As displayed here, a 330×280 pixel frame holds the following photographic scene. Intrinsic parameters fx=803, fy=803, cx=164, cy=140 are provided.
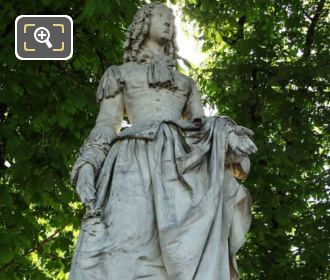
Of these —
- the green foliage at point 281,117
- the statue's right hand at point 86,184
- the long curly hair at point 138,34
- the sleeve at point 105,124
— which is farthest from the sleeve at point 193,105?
the green foliage at point 281,117

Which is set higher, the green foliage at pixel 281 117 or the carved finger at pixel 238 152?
the green foliage at pixel 281 117

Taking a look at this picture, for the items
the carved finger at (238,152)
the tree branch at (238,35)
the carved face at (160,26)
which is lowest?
the carved finger at (238,152)

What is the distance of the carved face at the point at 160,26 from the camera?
21.7ft

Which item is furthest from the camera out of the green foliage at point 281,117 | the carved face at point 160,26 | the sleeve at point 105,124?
the green foliage at point 281,117

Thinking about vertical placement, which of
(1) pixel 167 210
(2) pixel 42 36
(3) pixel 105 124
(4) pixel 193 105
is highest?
(2) pixel 42 36

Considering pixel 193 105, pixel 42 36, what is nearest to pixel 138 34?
pixel 193 105

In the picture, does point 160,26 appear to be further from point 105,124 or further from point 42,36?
point 42,36

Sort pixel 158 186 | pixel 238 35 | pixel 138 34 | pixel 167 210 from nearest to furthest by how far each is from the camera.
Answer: pixel 167 210 < pixel 158 186 < pixel 138 34 < pixel 238 35

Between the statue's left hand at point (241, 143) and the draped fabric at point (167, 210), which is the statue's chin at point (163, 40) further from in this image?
the statue's left hand at point (241, 143)

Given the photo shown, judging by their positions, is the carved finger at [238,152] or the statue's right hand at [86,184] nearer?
the statue's right hand at [86,184]

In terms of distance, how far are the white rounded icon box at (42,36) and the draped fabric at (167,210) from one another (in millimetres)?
3179

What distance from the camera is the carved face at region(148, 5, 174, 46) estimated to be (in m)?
6.60

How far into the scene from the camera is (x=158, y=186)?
5.57 meters

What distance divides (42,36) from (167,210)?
3845mm
